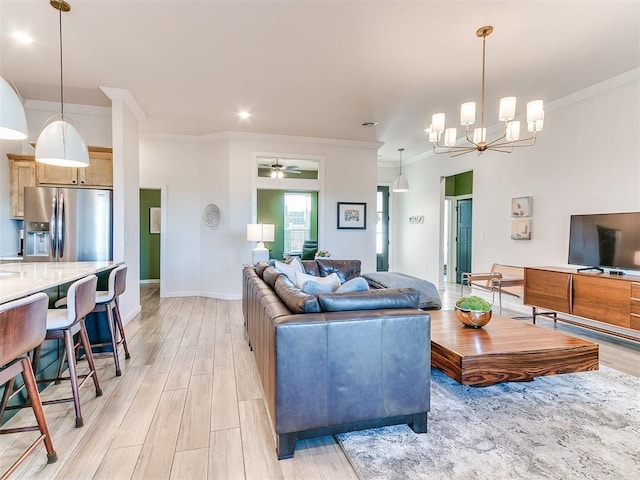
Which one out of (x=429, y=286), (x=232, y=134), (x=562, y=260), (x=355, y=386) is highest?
(x=232, y=134)

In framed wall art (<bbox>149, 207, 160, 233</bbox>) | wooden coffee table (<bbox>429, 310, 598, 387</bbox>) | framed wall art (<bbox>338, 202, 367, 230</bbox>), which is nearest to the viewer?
wooden coffee table (<bbox>429, 310, 598, 387</bbox>)

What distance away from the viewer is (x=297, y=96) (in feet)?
14.2

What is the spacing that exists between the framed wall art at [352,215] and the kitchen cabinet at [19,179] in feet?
15.4

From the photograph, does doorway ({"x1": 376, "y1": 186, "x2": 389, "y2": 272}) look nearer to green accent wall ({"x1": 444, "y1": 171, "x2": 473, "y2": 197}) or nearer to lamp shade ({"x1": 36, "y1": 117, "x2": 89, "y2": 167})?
green accent wall ({"x1": 444, "y1": 171, "x2": 473, "y2": 197})

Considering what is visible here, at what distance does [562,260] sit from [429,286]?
2048 millimetres

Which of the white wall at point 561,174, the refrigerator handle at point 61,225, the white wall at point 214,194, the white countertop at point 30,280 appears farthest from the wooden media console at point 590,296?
the refrigerator handle at point 61,225

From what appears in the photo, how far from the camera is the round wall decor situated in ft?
19.8

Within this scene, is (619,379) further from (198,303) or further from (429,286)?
(198,303)

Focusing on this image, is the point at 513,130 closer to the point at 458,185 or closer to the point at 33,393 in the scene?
the point at 33,393

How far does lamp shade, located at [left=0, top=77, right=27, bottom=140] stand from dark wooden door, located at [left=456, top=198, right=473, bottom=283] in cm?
725

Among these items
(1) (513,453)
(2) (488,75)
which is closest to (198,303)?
(1) (513,453)

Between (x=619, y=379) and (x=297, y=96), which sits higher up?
(x=297, y=96)

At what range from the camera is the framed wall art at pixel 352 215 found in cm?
650

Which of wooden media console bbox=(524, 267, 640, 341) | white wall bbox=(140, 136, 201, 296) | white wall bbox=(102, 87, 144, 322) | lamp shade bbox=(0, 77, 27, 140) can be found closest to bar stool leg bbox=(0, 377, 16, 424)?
lamp shade bbox=(0, 77, 27, 140)
